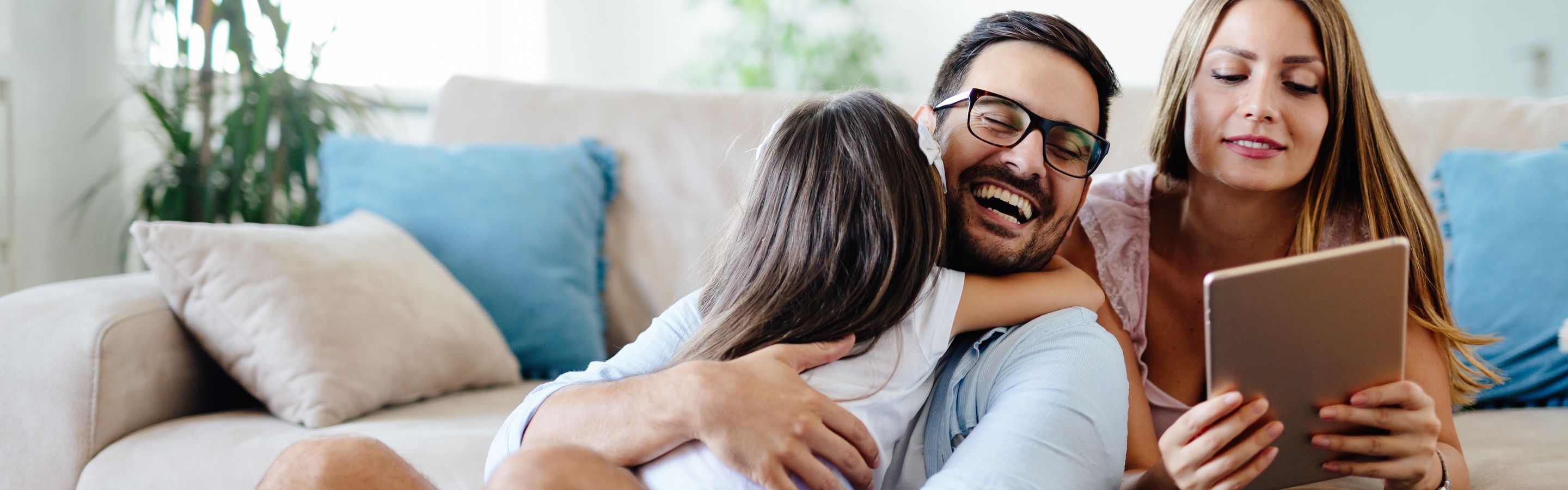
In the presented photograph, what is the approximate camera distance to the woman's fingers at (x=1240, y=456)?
88 centimetres

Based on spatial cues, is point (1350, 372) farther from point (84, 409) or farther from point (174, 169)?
point (174, 169)

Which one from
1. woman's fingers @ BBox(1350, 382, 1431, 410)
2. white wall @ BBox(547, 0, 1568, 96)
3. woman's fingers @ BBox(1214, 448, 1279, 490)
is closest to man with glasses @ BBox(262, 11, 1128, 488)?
woman's fingers @ BBox(1214, 448, 1279, 490)

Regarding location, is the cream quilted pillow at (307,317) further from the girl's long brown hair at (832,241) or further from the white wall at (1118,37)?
the white wall at (1118,37)

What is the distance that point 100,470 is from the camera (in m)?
1.28

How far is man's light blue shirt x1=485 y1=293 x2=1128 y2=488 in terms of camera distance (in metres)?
Answer: 0.90

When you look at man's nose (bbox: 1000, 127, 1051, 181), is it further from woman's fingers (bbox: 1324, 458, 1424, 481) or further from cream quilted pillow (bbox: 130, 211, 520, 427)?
cream quilted pillow (bbox: 130, 211, 520, 427)

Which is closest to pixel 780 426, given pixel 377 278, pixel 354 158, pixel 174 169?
pixel 377 278

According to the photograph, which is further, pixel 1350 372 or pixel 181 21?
pixel 181 21

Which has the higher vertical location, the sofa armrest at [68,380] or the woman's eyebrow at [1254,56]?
the woman's eyebrow at [1254,56]

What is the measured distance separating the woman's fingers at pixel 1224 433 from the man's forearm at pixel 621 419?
0.44 metres

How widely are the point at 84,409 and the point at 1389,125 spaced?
1709mm

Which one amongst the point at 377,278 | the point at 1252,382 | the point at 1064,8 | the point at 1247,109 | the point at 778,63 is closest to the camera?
the point at 1252,382

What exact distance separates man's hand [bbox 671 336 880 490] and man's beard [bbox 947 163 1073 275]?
309mm

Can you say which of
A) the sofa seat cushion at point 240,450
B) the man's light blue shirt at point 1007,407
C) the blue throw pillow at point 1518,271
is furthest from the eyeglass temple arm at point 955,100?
the blue throw pillow at point 1518,271
